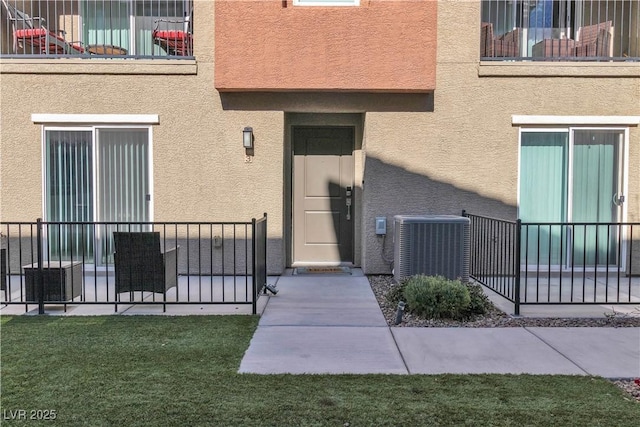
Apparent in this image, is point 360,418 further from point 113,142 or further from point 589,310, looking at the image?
point 113,142

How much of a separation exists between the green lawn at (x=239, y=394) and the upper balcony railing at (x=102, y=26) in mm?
5415

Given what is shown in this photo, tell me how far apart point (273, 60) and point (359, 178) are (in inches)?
93.0

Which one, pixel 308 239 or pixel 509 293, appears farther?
pixel 308 239

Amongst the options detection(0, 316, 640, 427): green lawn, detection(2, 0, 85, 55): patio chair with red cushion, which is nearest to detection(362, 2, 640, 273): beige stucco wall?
detection(0, 316, 640, 427): green lawn

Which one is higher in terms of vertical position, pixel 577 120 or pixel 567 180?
pixel 577 120

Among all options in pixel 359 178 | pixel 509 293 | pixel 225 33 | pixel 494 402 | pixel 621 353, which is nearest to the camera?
pixel 494 402

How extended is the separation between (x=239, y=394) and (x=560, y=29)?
8.12 m

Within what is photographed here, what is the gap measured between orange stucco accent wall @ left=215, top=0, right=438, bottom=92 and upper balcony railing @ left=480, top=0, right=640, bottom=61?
1426 mm

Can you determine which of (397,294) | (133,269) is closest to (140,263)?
(133,269)

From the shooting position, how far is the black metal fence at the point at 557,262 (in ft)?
22.0

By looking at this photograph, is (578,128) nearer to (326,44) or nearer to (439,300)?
(326,44)

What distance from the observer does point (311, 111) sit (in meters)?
7.98

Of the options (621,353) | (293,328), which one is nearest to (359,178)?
(293,328)

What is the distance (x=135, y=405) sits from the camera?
11.1ft
